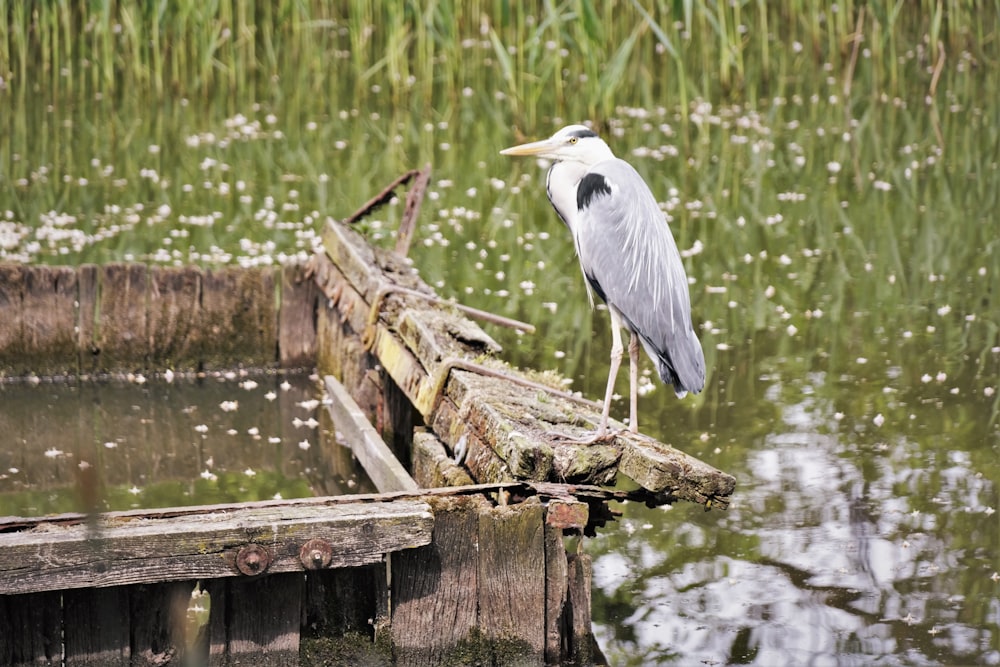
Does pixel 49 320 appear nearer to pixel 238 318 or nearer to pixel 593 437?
pixel 238 318

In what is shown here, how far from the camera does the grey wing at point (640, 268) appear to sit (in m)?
4.73

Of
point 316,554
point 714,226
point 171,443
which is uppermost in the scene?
point 316,554

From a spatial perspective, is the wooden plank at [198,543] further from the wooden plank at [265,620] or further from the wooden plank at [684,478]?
the wooden plank at [684,478]

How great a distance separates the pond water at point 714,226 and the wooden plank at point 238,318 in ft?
3.43

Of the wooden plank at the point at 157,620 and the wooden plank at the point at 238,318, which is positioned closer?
the wooden plank at the point at 157,620

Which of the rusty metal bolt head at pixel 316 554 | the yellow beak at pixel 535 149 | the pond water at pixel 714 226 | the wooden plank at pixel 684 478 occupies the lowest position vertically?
the pond water at pixel 714 226

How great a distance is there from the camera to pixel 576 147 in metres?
5.09

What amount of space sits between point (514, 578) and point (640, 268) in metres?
1.18

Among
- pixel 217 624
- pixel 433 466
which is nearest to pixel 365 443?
pixel 433 466

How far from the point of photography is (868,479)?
6.41 m

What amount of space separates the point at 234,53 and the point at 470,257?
828cm

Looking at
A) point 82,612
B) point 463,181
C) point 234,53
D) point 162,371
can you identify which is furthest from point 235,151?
point 82,612

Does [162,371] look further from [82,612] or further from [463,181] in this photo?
[463,181]

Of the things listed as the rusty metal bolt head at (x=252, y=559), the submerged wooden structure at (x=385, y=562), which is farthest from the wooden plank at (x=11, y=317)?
the rusty metal bolt head at (x=252, y=559)
